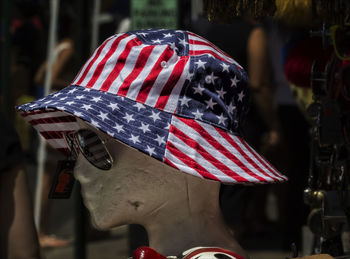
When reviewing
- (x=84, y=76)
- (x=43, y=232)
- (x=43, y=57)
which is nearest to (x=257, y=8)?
(x=84, y=76)

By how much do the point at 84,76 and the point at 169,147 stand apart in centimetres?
33

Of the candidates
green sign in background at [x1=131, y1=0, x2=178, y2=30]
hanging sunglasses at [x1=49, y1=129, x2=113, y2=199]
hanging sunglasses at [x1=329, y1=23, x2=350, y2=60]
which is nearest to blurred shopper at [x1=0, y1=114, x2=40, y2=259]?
hanging sunglasses at [x1=49, y1=129, x2=113, y2=199]

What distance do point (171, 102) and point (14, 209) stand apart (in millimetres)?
933

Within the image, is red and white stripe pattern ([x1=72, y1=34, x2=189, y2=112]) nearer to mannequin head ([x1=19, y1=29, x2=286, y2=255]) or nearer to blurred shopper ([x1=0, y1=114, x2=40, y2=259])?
mannequin head ([x1=19, y1=29, x2=286, y2=255])

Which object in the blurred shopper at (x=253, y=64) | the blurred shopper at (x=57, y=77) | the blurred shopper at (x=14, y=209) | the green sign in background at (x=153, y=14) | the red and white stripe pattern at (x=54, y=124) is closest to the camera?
the red and white stripe pattern at (x=54, y=124)

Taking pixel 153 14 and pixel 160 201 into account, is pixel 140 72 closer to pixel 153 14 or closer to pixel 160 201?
pixel 160 201

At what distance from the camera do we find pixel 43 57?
8031mm

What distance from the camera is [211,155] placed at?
5.98 feet

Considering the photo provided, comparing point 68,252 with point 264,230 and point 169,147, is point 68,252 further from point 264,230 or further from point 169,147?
point 169,147

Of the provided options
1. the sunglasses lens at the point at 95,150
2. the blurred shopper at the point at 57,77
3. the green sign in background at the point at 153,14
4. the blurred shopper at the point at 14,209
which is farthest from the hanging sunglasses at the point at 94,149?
the blurred shopper at the point at 57,77

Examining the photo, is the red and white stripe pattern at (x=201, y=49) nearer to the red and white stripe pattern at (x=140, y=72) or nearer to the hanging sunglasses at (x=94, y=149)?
the red and white stripe pattern at (x=140, y=72)

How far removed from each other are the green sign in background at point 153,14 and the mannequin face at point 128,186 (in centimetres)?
256

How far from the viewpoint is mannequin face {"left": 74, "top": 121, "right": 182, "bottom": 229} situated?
193 cm

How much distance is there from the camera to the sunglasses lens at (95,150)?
6.37 ft
